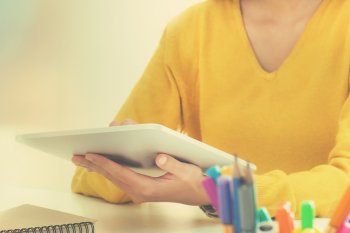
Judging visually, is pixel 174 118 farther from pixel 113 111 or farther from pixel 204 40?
pixel 113 111

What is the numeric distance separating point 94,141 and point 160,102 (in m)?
0.37

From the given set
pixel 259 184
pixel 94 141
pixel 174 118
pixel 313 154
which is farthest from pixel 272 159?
pixel 94 141

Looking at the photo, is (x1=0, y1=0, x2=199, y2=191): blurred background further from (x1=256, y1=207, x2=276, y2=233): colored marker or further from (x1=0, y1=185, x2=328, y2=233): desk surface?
(x1=256, y1=207, x2=276, y2=233): colored marker

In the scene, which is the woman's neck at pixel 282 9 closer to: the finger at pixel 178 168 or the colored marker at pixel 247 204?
the finger at pixel 178 168

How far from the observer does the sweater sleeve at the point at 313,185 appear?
0.72m

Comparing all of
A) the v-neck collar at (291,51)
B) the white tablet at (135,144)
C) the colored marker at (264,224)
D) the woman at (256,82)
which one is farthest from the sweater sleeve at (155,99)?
the colored marker at (264,224)

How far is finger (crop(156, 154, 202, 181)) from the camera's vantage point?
67 centimetres

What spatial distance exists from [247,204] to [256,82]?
2.09 feet

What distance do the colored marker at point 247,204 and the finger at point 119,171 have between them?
0.38 metres

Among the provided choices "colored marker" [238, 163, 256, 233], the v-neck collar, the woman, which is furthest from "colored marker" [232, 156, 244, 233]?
the v-neck collar

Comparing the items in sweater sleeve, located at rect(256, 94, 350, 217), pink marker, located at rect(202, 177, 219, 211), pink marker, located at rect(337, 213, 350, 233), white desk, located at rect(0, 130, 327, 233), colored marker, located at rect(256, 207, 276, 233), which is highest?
pink marker, located at rect(202, 177, 219, 211)

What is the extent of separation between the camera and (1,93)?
1271 millimetres

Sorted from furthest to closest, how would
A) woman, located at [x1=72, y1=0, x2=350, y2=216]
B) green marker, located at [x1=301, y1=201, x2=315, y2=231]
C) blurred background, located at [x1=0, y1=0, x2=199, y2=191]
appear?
blurred background, located at [x1=0, y1=0, x2=199, y2=191], woman, located at [x1=72, y1=0, x2=350, y2=216], green marker, located at [x1=301, y1=201, x2=315, y2=231]

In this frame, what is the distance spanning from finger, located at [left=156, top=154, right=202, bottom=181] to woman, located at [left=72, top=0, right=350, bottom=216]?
0.72 ft
